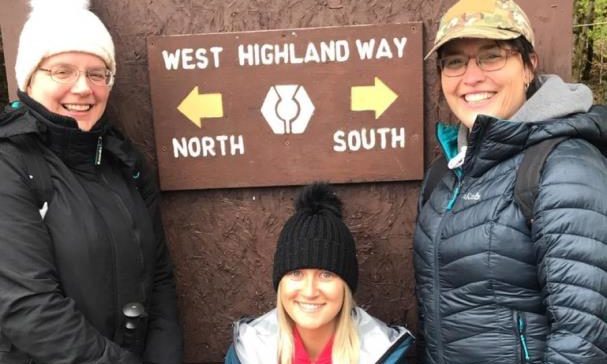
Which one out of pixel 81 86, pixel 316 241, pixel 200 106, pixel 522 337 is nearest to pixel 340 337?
pixel 316 241

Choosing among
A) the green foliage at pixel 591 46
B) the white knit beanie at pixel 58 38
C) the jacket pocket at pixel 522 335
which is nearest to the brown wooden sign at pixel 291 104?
the white knit beanie at pixel 58 38

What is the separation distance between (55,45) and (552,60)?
6.02 feet

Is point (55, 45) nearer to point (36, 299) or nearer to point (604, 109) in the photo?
point (36, 299)

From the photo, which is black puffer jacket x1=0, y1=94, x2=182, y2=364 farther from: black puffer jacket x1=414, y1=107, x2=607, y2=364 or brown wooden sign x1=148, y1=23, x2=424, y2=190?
black puffer jacket x1=414, y1=107, x2=607, y2=364

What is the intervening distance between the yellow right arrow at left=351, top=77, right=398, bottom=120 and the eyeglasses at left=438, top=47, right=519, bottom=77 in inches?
19.5

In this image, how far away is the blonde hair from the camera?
2035 mm

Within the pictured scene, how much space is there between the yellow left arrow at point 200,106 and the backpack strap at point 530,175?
4.17 ft

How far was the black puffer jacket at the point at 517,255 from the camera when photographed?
147 cm

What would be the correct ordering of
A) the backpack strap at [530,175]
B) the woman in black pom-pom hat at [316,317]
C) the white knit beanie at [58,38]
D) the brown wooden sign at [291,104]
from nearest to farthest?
1. the backpack strap at [530,175]
2. the white knit beanie at [58,38]
3. the woman in black pom-pom hat at [316,317]
4. the brown wooden sign at [291,104]

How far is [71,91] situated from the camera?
1.87 metres

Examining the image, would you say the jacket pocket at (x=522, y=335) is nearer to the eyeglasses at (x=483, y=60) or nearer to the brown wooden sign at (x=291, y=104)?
the eyeglasses at (x=483, y=60)

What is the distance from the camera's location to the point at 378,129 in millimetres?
2408

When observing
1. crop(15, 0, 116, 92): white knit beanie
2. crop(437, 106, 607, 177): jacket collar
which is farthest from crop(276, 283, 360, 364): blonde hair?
crop(15, 0, 116, 92): white knit beanie

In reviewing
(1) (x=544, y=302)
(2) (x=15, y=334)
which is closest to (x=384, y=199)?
(1) (x=544, y=302)
